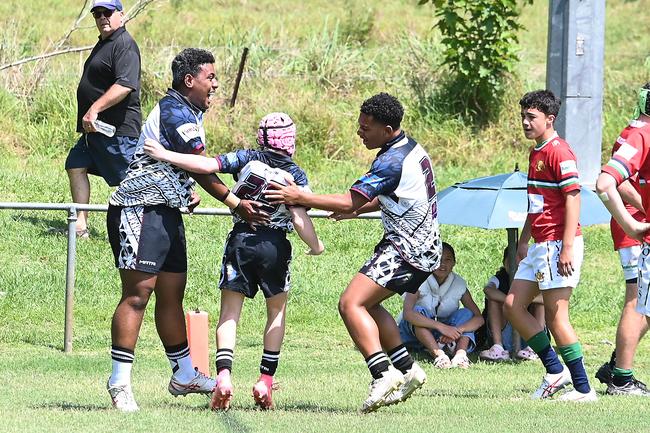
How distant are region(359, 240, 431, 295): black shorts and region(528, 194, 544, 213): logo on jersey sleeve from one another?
3.28 ft

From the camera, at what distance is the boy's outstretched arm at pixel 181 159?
7.27 metres

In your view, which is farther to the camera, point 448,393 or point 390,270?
point 448,393

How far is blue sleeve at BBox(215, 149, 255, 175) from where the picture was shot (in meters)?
7.44

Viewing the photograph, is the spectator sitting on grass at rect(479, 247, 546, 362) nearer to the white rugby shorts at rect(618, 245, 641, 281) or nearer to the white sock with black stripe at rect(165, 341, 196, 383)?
the white rugby shorts at rect(618, 245, 641, 281)

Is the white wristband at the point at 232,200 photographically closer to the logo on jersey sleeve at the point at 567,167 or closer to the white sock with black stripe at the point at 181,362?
the white sock with black stripe at the point at 181,362

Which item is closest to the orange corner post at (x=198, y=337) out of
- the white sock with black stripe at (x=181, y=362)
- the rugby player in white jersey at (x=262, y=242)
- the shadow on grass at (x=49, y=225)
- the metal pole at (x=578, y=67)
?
the white sock with black stripe at (x=181, y=362)

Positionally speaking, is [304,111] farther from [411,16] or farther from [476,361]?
[411,16]

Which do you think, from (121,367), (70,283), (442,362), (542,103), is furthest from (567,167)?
(70,283)

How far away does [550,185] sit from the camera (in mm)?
7922

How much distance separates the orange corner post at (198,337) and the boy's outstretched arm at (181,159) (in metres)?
1.45

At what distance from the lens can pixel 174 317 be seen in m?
7.68

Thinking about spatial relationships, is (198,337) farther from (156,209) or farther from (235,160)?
(235,160)

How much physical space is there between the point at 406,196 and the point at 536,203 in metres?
1.05

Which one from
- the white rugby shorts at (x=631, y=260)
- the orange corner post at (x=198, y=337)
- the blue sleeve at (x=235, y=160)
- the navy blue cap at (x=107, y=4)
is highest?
the navy blue cap at (x=107, y=4)
